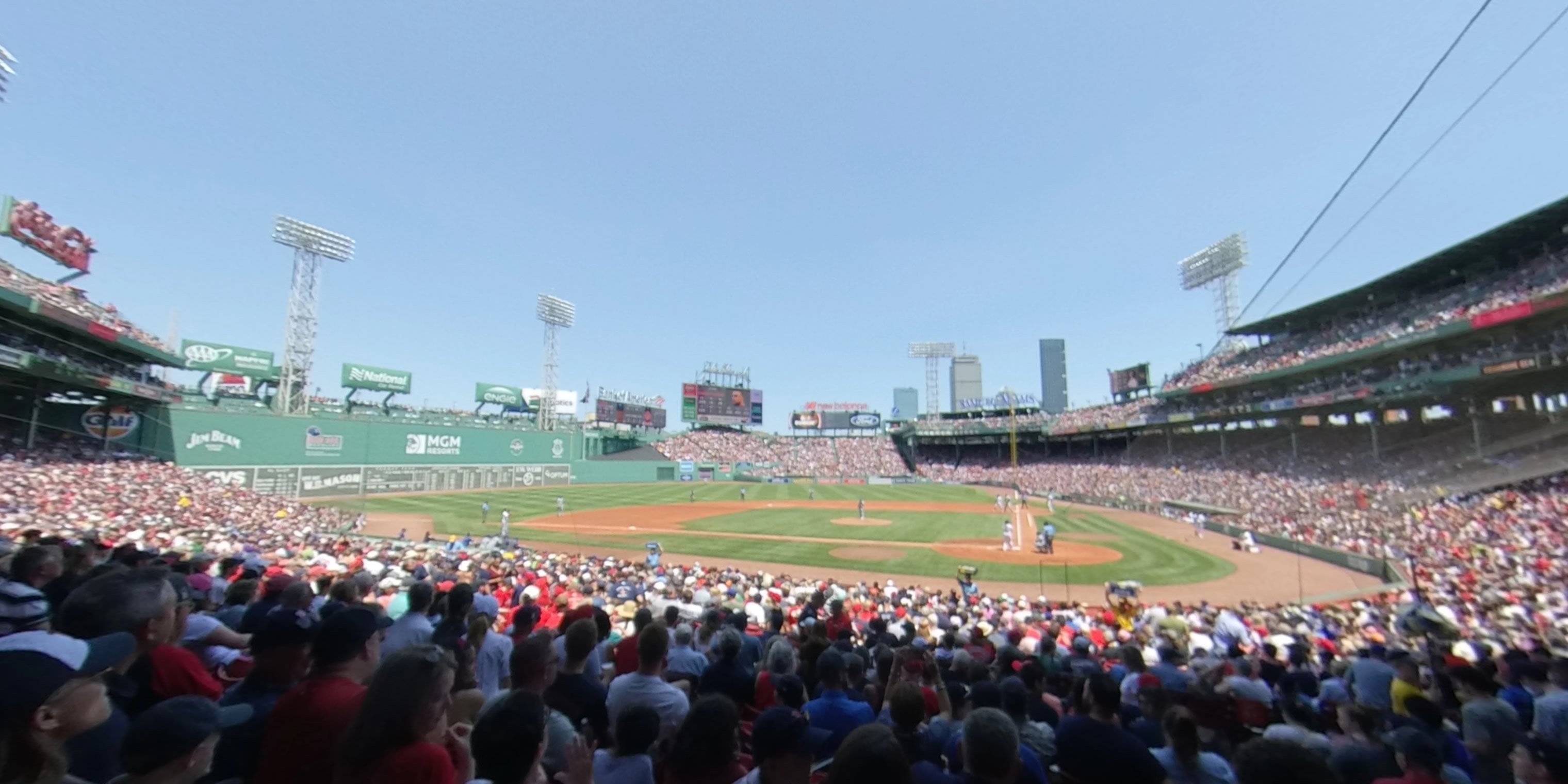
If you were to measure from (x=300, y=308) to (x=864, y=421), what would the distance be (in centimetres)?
7230

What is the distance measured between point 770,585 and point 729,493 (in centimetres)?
4226

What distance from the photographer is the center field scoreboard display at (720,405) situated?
89.7 meters

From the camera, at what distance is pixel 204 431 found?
4000 centimetres

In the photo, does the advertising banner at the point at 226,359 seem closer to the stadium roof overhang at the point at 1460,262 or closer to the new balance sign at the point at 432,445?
the new balance sign at the point at 432,445

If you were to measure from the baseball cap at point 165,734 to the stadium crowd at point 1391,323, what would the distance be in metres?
42.1

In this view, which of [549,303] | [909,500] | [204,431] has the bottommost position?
[909,500]

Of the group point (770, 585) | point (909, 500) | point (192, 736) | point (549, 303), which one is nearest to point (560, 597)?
point (770, 585)

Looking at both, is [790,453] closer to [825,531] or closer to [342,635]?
[825,531]

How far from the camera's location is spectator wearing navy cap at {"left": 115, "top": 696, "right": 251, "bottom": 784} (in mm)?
1894

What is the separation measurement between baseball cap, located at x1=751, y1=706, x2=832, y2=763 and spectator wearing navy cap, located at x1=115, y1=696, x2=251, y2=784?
6.33ft

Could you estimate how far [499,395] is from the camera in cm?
7262

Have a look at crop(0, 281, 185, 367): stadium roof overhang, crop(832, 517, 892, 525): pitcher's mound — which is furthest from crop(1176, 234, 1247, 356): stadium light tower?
crop(0, 281, 185, 367): stadium roof overhang

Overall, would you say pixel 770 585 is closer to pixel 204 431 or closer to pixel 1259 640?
pixel 1259 640

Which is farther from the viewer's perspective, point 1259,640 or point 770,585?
point 770,585
